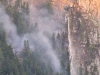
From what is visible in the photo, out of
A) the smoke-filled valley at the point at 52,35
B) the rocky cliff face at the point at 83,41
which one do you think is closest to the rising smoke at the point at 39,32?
the smoke-filled valley at the point at 52,35

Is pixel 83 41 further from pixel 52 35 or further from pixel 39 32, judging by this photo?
pixel 39 32

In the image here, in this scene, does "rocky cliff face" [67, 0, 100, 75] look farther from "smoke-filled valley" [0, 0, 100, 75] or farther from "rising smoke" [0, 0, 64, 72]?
"rising smoke" [0, 0, 64, 72]

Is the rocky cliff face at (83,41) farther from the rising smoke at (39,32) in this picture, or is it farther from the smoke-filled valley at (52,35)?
the rising smoke at (39,32)

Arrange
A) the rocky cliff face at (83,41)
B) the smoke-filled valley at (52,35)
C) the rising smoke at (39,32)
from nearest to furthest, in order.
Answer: the smoke-filled valley at (52,35)
the rising smoke at (39,32)
the rocky cliff face at (83,41)

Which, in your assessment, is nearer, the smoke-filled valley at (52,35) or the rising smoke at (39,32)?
the smoke-filled valley at (52,35)

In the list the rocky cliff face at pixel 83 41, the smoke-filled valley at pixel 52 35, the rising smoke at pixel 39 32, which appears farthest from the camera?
the rocky cliff face at pixel 83 41

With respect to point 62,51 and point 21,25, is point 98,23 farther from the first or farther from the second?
point 21,25
